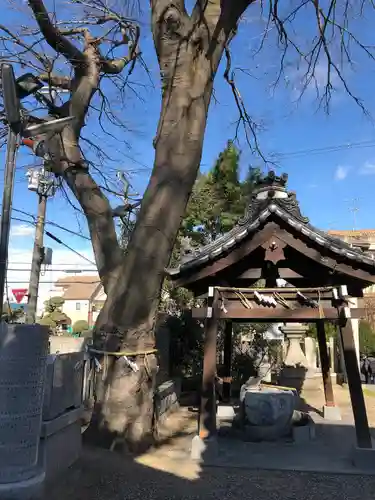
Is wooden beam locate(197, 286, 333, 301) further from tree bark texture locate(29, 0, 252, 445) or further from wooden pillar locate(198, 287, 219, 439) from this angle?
tree bark texture locate(29, 0, 252, 445)

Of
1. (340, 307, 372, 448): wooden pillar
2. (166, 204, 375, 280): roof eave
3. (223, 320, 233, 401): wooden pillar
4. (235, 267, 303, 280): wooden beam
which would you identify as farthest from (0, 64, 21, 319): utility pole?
(223, 320, 233, 401): wooden pillar

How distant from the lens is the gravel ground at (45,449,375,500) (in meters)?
4.91

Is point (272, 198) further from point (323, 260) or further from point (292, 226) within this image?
point (323, 260)

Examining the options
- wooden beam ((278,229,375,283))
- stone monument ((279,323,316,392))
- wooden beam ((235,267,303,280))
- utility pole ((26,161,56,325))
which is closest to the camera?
wooden beam ((278,229,375,283))

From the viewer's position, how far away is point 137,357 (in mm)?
6824

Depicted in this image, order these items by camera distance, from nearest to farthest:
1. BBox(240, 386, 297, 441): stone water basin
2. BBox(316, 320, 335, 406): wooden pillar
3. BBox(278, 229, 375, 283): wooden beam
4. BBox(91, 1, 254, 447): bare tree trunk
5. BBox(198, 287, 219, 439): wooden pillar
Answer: BBox(91, 1, 254, 447): bare tree trunk → BBox(198, 287, 219, 439): wooden pillar → BBox(278, 229, 375, 283): wooden beam → BBox(240, 386, 297, 441): stone water basin → BBox(316, 320, 335, 406): wooden pillar

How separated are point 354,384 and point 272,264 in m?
2.31

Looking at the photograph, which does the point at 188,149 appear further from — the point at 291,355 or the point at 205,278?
the point at 291,355

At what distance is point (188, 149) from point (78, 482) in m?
4.71

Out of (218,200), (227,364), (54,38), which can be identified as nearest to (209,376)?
(227,364)

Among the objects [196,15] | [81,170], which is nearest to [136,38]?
[196,15]

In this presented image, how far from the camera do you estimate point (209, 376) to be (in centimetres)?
718

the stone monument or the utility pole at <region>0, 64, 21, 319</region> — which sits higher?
the utility pole at <region>0, 64, 21, 319</region>

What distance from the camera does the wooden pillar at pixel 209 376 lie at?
6965 mm
